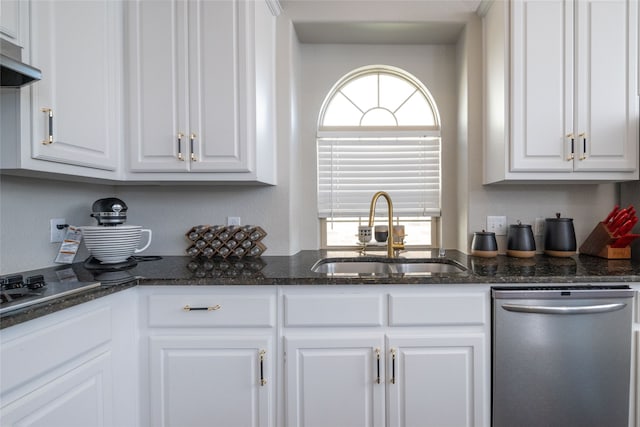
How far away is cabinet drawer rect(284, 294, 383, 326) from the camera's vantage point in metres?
1.39

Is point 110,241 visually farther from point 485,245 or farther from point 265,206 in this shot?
point 485,245

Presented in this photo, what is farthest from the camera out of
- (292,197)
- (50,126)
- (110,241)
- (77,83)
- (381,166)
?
(381,166)

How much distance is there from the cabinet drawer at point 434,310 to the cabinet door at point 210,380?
0.57m

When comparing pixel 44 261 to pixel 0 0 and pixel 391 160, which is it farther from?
pixel 391 160

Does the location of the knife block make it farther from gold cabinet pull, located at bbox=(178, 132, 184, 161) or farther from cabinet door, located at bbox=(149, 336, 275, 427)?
gold cabinet pull, located at bbox=(178, 132, 184, 161)

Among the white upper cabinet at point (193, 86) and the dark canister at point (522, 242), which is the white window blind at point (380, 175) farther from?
the white upper cabinet at point (193, 86)

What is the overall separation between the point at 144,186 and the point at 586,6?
2.76 metres

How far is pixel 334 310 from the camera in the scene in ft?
4.57

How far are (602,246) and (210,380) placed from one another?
225cm

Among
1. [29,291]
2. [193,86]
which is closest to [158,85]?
[193,86]

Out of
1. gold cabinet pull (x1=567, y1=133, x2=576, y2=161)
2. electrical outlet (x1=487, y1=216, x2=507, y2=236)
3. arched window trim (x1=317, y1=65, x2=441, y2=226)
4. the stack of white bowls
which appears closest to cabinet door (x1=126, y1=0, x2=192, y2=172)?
the stack of white bowls

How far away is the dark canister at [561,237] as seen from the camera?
6.21ft

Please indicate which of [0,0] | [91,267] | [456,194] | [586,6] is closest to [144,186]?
[91,267]

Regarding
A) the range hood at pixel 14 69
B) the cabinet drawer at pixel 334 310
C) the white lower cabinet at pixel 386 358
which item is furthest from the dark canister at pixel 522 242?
the range hood at pixel 14 69
